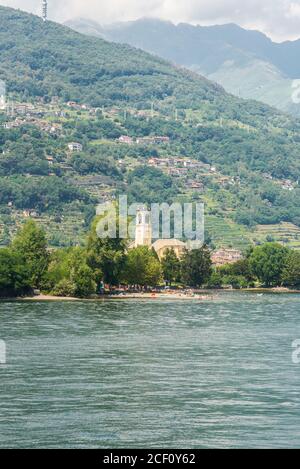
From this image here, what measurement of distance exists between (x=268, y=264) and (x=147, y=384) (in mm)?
91287

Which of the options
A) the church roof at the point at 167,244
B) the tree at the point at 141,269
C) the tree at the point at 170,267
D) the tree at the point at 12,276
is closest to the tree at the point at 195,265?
the tree at the point at 170,267

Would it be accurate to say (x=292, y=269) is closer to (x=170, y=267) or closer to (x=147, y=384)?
(x=170, y=267)

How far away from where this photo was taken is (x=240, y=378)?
4116cm

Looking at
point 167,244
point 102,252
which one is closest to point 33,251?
point 102,252

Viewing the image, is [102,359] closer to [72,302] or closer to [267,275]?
[72,302]

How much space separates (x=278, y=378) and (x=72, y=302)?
46.5m

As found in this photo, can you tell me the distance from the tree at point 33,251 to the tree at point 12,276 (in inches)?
51.2

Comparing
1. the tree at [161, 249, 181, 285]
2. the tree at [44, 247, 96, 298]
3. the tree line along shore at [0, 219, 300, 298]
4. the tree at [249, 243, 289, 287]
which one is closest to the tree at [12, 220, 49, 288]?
the tree line along shore at [0, 219, 300, 298]

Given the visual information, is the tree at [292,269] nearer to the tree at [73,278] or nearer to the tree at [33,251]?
the tree at [33,251]

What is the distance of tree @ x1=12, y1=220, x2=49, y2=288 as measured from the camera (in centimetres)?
9462

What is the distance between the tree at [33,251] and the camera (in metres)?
94.6

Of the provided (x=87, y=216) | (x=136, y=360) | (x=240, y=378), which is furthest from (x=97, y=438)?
(x=87, y=216)

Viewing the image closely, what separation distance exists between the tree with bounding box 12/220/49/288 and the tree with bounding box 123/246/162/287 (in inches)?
331

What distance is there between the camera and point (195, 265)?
123 metres
